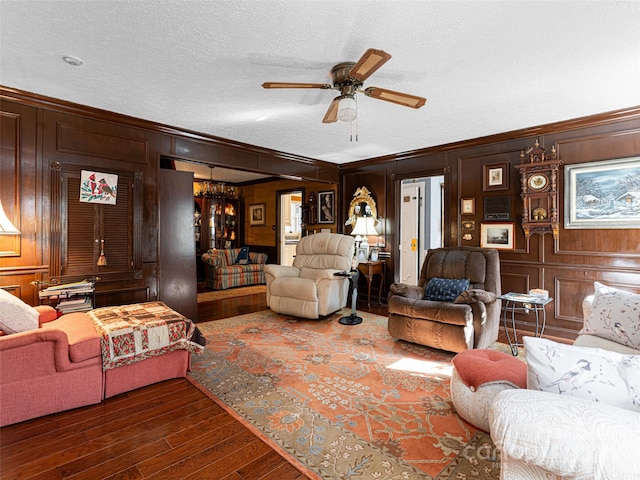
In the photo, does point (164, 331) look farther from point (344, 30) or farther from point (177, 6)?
point (344, 30)

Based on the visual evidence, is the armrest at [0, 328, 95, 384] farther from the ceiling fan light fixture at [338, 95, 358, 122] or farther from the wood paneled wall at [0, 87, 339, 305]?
the ceiling fan light fixture at [338, 95, 358, 122]

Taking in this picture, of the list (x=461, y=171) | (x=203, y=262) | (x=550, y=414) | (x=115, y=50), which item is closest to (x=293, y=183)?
(x=203, y=262)

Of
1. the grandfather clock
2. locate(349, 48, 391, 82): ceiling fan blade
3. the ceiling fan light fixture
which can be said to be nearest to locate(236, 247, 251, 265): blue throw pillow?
the grandfather clock

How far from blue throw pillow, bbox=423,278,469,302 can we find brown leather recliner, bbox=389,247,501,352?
8 cm

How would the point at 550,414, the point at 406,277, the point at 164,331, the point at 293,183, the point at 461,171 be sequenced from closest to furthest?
the point at 550,414, the point at 164,331, the point at 461,171, the point at 406,277, the point at 293,183

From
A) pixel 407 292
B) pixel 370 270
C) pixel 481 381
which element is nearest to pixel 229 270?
pixel 370 270

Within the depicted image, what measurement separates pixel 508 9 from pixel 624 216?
2873mm

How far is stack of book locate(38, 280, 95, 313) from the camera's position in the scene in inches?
119

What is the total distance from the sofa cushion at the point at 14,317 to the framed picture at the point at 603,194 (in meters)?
5.19

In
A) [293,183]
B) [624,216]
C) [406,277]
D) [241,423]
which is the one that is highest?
[293,183]

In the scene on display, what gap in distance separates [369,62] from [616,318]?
2.34 m

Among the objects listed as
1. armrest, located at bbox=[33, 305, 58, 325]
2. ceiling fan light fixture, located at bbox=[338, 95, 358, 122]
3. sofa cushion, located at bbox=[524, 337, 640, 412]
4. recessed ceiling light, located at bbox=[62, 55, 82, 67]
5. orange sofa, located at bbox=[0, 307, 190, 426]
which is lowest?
orange sofa, located at bbox=[0, 307, 190, 426]

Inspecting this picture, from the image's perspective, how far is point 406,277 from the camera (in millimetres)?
6473

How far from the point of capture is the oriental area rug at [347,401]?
177 centimetres
